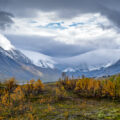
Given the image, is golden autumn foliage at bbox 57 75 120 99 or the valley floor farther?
golden autumn foliage at bbox 57 75 120 99

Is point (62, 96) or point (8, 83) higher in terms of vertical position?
point (8, 83)

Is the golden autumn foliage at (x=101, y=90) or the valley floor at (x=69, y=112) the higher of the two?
the golden autumn foliage at (x=101, y=90)

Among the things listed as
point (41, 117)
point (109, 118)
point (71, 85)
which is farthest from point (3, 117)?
point (71, 85)

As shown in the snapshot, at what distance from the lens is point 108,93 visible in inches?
2012

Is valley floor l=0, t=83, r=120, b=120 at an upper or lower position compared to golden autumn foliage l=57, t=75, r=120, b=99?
lower

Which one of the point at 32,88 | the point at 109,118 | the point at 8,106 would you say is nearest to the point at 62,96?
the point at 32,88

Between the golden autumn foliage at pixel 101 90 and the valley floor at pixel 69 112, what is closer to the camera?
the valley floor at pixel 69 112

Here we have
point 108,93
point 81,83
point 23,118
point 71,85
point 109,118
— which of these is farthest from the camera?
point 71,85

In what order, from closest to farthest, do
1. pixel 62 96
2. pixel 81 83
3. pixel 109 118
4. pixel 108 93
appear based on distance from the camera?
pixel 109 118 → pixel 62 96 → pixel 108 93 → pixel 81 83

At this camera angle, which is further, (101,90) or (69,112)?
(101,90)

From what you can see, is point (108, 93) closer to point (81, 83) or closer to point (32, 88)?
point (81, 83)

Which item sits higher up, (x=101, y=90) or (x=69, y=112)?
(x=101, y=90)

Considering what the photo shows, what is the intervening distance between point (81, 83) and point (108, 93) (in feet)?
36.2

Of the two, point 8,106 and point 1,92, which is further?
point 1,92
